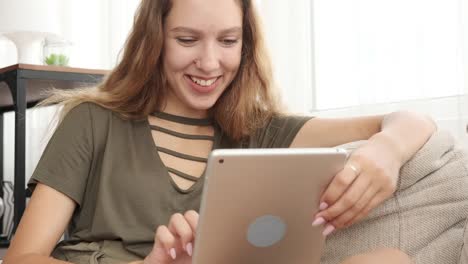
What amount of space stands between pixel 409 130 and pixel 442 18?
38.5 inches

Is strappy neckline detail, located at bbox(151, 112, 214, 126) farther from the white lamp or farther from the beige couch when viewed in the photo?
the white lamp

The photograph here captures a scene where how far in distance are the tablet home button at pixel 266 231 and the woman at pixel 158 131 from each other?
223mm

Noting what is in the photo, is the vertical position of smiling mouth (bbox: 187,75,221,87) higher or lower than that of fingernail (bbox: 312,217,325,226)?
higher

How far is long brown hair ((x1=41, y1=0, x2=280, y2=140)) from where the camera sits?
49.8 inches

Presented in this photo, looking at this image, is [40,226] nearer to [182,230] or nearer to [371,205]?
[182,230]

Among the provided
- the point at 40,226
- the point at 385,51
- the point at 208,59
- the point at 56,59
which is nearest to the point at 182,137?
the point at 208,59

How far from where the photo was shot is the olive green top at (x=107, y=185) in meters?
1.14

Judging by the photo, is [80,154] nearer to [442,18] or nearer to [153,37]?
[153,37]

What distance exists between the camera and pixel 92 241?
46.1 inches

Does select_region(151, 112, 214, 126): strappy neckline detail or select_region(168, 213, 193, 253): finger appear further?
select_region(151, 112, 214, 126): strappy neckline detail

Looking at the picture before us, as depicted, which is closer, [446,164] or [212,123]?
[446,164]

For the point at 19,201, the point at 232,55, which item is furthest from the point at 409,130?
the point at 19,201

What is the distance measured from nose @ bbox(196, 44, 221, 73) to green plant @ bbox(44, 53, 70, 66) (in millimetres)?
1340

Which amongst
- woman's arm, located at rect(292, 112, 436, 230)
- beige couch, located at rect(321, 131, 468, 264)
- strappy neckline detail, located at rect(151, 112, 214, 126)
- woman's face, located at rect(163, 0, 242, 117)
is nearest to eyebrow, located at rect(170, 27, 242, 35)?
woman's face, located at rect(163, 0, 242, 117)
